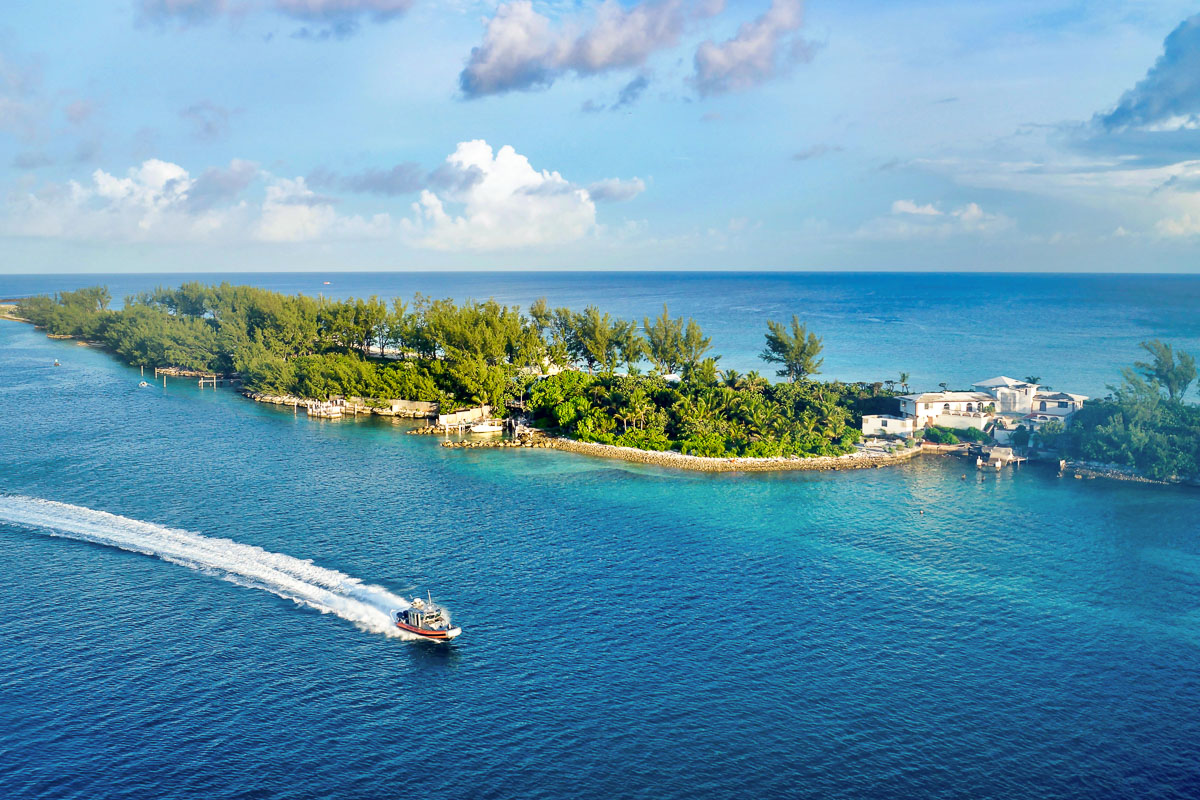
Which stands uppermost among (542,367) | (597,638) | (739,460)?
(542,367)

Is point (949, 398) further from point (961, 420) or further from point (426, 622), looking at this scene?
point (426, 622)

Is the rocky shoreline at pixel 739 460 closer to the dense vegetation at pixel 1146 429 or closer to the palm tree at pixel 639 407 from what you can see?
the palm tree at pixel 639 407

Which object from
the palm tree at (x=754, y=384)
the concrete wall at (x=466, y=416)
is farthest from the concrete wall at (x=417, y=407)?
the palm tree at (x=754, y=384)

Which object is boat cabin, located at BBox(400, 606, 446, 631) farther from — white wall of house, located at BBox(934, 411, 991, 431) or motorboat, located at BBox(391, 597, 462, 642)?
white wall of house, located at BBox(934, 411, 991, 431)

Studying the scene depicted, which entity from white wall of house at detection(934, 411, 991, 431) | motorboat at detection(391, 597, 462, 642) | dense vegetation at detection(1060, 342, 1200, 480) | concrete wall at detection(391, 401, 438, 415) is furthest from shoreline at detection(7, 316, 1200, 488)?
motorboat at detection(391, 597, 462, 642)

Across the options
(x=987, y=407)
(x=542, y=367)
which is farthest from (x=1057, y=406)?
(x=542, y=367)

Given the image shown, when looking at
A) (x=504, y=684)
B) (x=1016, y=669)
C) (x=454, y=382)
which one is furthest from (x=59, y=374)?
(x=1016, y=669)
